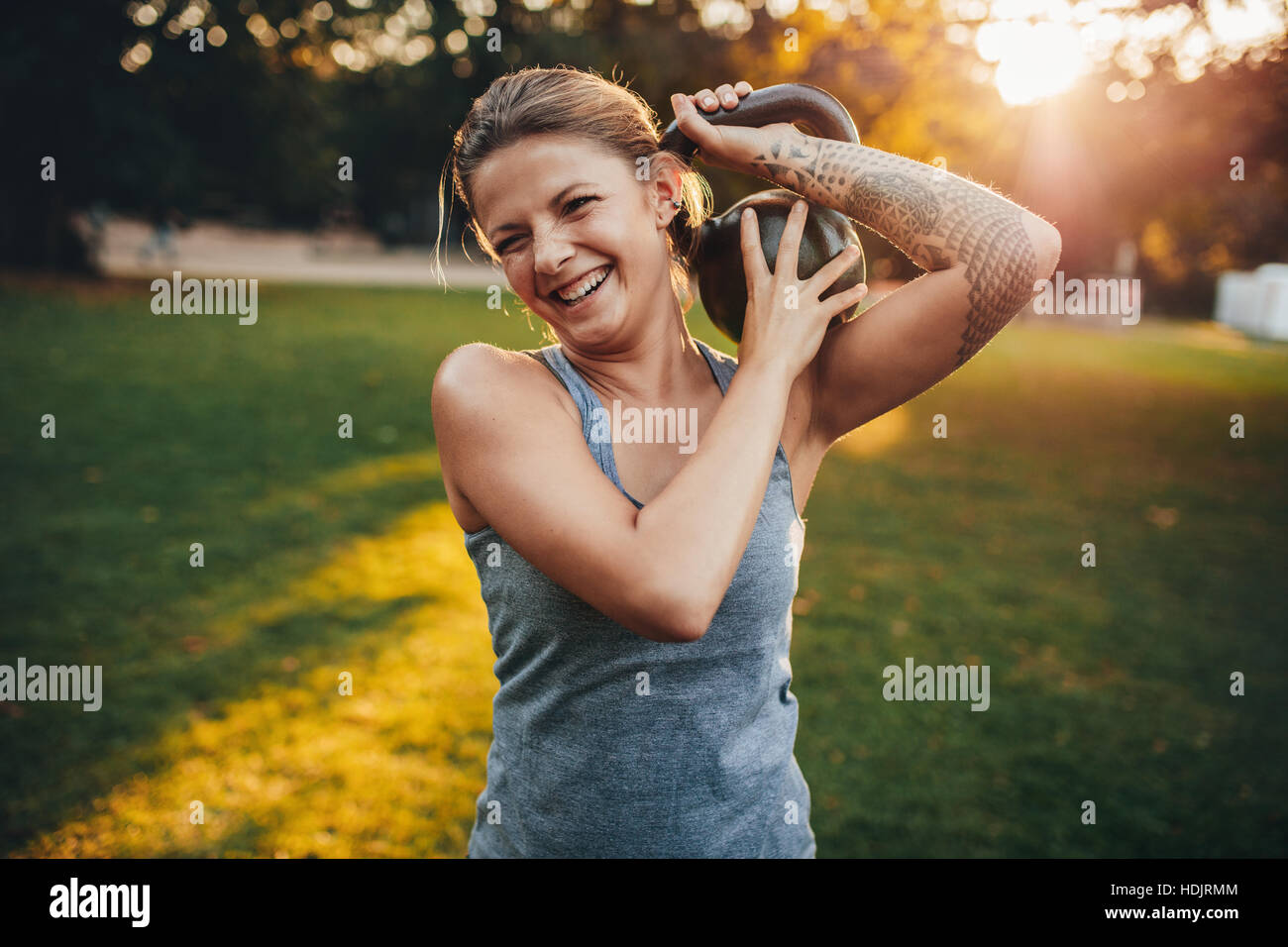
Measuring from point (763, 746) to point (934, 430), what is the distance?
36.3 ft

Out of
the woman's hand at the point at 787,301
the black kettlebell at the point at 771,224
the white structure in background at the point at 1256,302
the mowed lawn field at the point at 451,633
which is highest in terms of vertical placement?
the white structure in background at the point at 1256,302

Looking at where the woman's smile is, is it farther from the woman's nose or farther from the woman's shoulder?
the woman's shoulder

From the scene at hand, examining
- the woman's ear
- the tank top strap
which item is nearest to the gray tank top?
the tank top strap

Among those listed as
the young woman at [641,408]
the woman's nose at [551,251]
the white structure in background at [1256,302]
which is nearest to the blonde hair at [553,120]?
the young woman at [641,408]

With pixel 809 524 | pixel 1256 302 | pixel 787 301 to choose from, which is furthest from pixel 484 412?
pixel 1256 302

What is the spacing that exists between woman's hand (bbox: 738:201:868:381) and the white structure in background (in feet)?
124

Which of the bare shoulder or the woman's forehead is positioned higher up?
the woman's forehead

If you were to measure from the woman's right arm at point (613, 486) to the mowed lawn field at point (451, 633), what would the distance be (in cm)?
275

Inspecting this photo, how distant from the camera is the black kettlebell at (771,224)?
1.86 meters

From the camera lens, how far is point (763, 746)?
1.82m

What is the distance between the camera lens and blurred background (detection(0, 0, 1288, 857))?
4.14 metres

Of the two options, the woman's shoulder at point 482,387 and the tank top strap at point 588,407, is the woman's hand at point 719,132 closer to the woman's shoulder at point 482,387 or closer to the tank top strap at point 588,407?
the tank top strap at point 588,407
